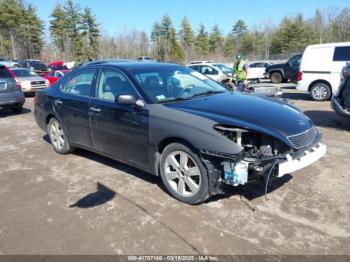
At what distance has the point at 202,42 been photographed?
238 feet

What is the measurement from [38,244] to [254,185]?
2738mm

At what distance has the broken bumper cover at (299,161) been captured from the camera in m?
3.46

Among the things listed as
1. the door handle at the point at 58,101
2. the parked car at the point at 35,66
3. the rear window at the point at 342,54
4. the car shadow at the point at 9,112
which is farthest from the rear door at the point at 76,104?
the parked car at the point at 35,66

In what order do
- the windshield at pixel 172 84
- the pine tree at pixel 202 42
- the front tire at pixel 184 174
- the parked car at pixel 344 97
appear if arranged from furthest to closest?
the pine tree at pixel 202 42, the parked car at pixel 344 97, the windshield at pixel 172 84, the front tire at pixel 184 174

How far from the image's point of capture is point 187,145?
3.74 metres

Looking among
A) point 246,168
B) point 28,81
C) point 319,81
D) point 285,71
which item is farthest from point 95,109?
point 285,71

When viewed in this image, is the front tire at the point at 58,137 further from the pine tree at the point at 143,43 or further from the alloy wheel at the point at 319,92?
the pine tree at the point at 143,43

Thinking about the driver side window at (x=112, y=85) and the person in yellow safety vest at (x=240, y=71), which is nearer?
the driver side window at (x=112, y=85)

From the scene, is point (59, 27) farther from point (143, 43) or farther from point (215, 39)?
point (215, 39)

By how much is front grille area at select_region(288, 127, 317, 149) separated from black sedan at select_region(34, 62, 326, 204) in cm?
1

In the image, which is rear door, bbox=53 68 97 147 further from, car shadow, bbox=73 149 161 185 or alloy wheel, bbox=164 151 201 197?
alloy wheel, bbox=164 151 201 197

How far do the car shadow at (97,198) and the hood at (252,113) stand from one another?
142 cm

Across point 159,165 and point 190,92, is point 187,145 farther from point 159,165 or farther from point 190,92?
point 190,92

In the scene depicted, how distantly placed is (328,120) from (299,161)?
5.67 meters
